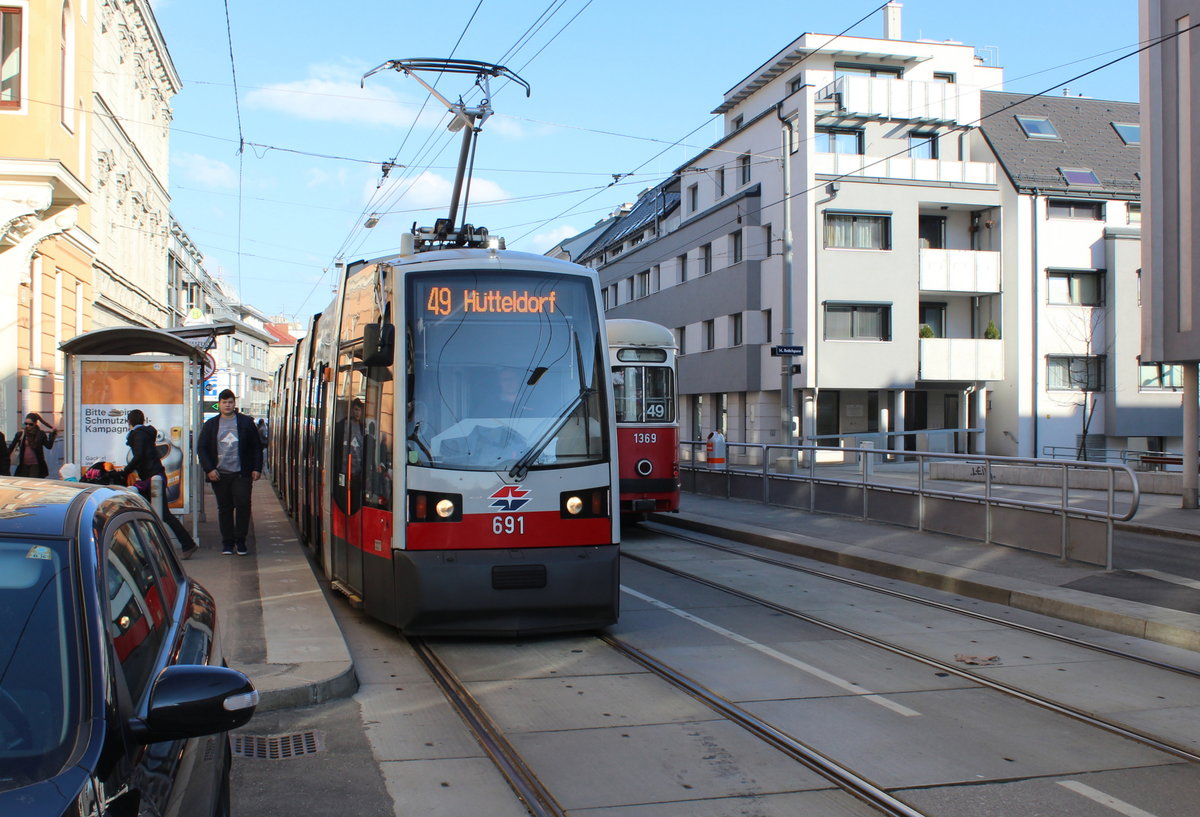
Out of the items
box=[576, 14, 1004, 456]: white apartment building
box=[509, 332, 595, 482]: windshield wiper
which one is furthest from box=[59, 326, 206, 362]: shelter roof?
box=[576, 14, 1004, 456]: white apartment building

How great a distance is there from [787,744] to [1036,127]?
3742 cm

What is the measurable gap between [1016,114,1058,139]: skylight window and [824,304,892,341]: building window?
882 centimetres

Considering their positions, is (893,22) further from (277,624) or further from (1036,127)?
(277,624)

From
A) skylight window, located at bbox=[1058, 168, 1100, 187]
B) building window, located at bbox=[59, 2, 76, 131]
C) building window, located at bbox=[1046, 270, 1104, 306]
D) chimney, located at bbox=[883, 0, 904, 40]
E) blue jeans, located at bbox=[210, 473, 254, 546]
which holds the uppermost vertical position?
chimney, located at bbox=[883, 0, 904, 40]

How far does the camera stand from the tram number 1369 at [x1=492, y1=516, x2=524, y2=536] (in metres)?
7.94

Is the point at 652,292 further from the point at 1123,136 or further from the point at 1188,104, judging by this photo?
the point at 1188,104

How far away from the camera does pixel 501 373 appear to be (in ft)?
26.7

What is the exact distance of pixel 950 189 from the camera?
35969mm

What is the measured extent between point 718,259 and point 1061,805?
1413 inches

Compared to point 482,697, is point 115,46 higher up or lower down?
higher up

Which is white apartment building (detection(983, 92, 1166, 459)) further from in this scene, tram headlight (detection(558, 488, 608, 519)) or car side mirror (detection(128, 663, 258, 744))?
car side mirror (detection(128, 663, 258, 744))

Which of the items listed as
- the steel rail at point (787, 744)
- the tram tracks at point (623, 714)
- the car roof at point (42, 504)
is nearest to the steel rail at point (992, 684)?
the tram tracks at point (623, 714)

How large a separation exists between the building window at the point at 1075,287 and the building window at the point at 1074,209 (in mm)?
1846

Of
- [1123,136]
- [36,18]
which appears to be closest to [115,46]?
[36,18]
